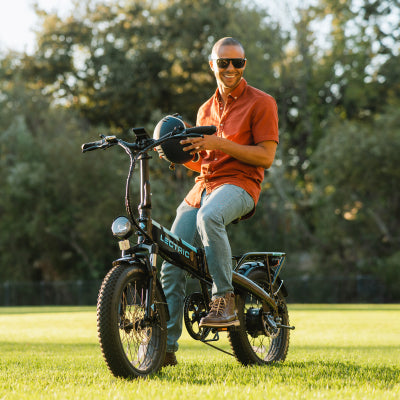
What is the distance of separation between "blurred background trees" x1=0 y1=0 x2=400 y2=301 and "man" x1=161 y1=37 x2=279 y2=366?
26.8 m

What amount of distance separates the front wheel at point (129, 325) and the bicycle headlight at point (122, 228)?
0.20m

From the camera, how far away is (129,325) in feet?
14.3

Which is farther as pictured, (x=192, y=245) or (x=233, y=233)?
(x=233, y=233)

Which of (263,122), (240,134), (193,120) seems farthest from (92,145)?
(193,120)

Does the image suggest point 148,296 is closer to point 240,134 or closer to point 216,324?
point 216,324

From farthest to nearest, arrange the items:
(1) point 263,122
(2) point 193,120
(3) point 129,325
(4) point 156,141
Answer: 1. (2) point 193,120
2. (1) point 263,122
3. (4) point 156,141
4. (3) point 129,325

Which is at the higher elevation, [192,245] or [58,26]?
[58,26]

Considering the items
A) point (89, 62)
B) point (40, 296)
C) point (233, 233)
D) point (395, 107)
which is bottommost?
point (40, 296)

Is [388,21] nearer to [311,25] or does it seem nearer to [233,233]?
[311,25]

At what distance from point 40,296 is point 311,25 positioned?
19.8m

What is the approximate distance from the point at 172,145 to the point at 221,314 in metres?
1.20

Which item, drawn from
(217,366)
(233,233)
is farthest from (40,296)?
(217,366)

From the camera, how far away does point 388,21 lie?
119 feet

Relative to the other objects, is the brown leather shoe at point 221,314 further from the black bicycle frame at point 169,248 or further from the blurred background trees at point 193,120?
the blurred background trees at point 193,120
